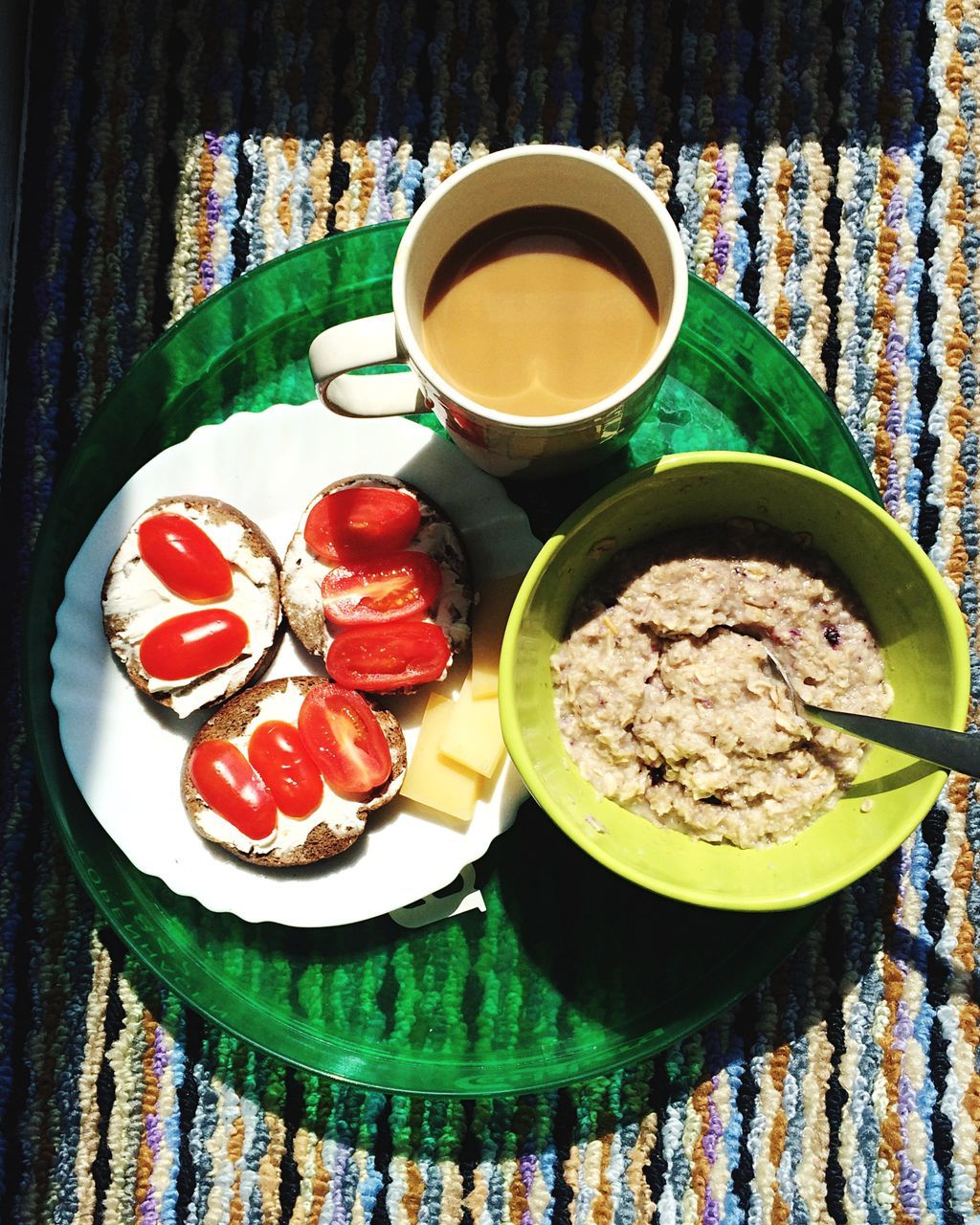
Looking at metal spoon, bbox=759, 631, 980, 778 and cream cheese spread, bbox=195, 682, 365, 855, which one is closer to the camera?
metal spoon, bbox=759, 631, 980, 778

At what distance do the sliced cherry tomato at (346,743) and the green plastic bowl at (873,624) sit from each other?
0.83 feet

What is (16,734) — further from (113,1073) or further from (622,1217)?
(622,1217)

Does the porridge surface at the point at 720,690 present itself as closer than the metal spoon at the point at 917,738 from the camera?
No

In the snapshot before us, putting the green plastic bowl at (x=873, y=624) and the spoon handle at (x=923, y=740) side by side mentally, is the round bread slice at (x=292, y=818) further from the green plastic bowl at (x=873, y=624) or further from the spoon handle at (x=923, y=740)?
the spoon handle at (x=923, y=740)

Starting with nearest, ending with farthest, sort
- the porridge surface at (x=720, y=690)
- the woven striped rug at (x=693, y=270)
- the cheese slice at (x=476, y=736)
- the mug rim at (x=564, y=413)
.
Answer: the mug rim at (x=564, y=413)
the porridge surface at (x=720, y=690)
the cheese slice at (x=476, y=736)
the woven striped rug at (x=693, y=270)

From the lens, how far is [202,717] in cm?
152

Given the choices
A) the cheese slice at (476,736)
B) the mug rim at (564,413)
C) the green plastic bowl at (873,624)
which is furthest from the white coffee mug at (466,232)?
the cheese slice at (476,736)

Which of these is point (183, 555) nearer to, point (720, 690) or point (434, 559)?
point (434, 559)

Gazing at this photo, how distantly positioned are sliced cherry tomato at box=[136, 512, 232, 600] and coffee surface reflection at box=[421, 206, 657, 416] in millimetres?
411

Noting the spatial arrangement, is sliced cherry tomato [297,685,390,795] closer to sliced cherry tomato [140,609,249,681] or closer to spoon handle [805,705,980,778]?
sliced cherry tomato [140,609,249,681]

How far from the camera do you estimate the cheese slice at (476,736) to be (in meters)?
1.42

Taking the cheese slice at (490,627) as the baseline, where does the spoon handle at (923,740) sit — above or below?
below

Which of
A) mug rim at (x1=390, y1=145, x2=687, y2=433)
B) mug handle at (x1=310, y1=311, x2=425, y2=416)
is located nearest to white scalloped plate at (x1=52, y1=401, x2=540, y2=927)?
mug handle at (x1=310, y1=311, x2=425, y2=416)

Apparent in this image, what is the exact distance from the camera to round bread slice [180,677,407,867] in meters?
1.46
